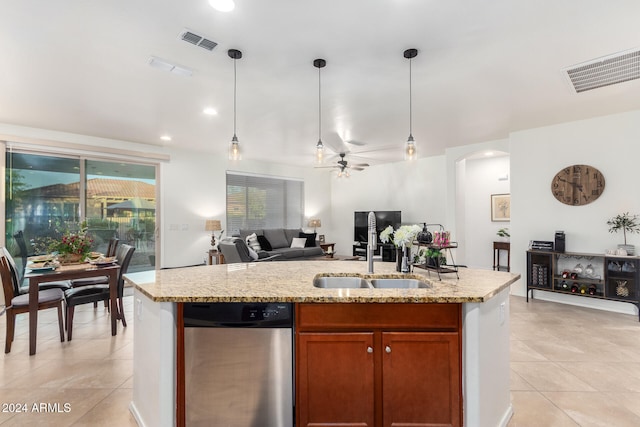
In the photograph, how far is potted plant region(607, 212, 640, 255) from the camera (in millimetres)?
4059

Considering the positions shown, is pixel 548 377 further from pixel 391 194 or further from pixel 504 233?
pixel 391 194

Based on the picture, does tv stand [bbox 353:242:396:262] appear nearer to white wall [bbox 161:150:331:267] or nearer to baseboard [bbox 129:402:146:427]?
white wall [bbox 161:150:331:267]

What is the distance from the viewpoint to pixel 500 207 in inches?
273

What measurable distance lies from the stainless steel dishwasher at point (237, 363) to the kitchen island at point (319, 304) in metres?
0.08

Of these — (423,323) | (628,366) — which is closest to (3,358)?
(423,323)

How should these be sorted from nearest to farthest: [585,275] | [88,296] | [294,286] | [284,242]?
1. [294,286]
2. [88,296]
3. [585,275]
4. [284,242]

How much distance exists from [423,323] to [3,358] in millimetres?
3735

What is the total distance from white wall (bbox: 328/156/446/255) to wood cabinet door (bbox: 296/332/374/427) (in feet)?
20.0

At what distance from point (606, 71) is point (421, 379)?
338 cm

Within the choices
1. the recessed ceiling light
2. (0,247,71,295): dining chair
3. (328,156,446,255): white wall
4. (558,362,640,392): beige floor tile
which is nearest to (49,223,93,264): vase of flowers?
(0,247,71,295): dining chair

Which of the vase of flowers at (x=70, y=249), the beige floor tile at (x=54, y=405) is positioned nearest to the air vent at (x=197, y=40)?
the vase of flowers at (x=70, y=249)

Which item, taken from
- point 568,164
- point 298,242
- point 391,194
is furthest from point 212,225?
point 568,164

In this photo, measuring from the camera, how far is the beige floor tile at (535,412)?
1978 millimetres

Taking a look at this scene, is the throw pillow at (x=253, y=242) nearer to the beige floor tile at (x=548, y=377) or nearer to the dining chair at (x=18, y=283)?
the dining chair at (x=18, y=283)
